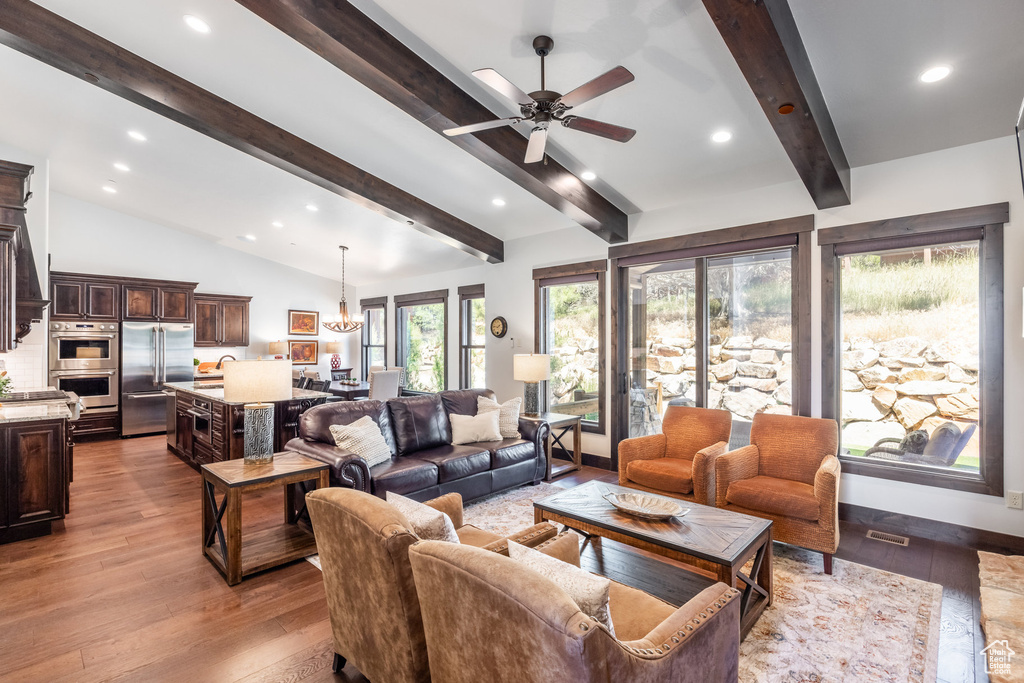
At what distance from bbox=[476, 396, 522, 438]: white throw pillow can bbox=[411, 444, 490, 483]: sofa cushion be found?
464mm

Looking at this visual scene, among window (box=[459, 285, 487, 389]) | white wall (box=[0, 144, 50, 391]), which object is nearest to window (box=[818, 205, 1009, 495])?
window (box=[459, 285, 487, 389])

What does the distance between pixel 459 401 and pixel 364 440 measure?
134 cm

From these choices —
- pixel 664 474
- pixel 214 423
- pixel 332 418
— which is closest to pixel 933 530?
pixel 664 474

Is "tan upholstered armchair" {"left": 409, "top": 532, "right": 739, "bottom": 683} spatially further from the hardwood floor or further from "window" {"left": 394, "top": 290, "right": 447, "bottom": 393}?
"window" {"left": 394, "top": 290, "right": 447, "bottom": 393}

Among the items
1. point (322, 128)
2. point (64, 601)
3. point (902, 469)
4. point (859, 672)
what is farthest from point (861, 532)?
→ point (322, 128)

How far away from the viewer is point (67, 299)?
6617 mm

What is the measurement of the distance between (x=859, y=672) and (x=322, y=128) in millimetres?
4982

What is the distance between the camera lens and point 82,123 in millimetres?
4727

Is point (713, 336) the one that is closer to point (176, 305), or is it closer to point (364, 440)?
point (364, 440)

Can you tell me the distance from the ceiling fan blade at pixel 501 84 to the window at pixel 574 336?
319 cm

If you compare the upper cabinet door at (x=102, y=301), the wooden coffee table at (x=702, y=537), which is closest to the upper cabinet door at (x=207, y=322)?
the upper cabinet door at (x=102, y=301)

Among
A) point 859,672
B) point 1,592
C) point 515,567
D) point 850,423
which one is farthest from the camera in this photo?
point 850,423

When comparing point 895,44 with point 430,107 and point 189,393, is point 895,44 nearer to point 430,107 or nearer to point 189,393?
point 430,107

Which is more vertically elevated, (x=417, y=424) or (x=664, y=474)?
(x=417, y=424)
